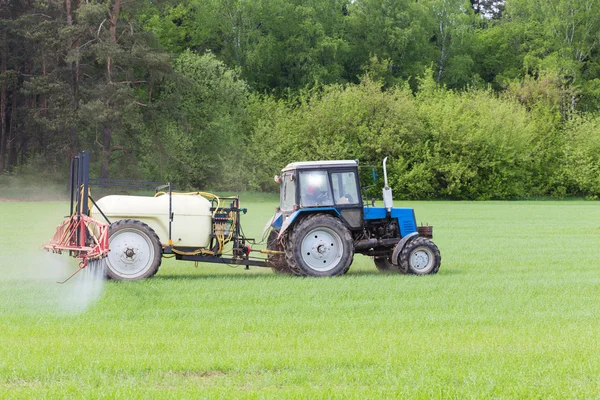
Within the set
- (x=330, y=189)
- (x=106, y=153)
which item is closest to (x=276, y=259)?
(x=330, y=189)

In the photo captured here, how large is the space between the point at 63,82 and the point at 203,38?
25.6m

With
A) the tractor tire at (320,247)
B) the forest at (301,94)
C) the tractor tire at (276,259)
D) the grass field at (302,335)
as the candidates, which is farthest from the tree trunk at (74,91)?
the tractor tire at (320,247)

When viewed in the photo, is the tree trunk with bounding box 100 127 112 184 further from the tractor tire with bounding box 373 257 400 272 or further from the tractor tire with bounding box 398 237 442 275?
the tractor tire with bounding box 398 237 442 275

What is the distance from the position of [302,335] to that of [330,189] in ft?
20.4

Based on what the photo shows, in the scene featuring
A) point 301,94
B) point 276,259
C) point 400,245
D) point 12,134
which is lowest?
point 276,259

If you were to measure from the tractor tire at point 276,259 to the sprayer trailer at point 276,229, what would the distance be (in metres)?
0.02

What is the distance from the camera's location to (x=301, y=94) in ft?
232

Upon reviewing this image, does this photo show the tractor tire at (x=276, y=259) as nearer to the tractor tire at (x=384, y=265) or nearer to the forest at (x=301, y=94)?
the tractor tire at (x=384, y=265)

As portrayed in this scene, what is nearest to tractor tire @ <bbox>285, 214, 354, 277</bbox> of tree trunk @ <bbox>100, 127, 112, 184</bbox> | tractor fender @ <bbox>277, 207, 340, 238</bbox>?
tractor fender @ <bbox>277, 207, 340, 238</bbox>

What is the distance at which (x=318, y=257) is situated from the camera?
14.8 meters

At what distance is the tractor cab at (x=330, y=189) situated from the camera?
596 inches

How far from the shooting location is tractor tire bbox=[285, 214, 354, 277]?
48.0 feet

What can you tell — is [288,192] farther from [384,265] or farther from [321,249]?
[384,265]

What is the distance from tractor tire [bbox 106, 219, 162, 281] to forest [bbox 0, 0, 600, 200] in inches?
1505
